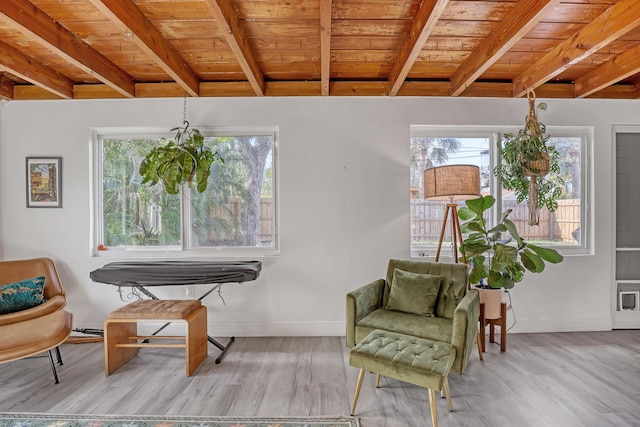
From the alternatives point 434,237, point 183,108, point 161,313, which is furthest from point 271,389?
point 183,108

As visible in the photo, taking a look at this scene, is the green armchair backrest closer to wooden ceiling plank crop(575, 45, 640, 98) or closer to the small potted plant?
the small potted plant

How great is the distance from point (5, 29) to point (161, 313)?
2402 millimetres

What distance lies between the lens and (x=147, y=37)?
2219 mm

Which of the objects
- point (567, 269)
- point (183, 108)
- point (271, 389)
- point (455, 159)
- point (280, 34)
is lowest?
point (271, 389)

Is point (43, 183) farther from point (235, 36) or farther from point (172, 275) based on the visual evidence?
point (235, 36)

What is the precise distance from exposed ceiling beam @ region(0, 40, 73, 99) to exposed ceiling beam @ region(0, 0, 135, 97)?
0.56 meters

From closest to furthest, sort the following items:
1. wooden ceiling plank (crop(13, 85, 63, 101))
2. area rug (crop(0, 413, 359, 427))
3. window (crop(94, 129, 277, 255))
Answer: area rug (crop(0, 413, 359, 427))
wooden ceiling plank (crop(13, 85, 63, 101))
window (crop(94, 129, 277, 255))

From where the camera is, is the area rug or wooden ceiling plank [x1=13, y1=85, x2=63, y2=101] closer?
the area rug

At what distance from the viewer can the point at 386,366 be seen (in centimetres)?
185

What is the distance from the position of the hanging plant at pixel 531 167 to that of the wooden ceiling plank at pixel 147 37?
3.15 metres

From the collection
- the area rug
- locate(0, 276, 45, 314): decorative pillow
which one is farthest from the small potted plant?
locate(0, 276, 45, 314): decorative pillow

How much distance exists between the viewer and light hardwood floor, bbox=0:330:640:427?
78.5 inches

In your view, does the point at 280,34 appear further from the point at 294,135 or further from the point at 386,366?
the point at 386,366

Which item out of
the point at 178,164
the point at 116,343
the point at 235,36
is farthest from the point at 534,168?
the point at 116,343
